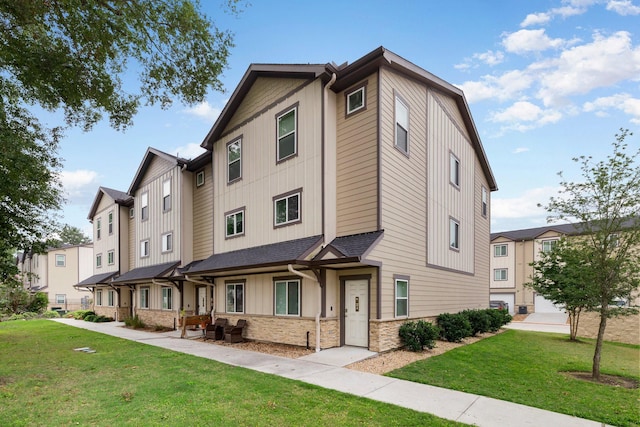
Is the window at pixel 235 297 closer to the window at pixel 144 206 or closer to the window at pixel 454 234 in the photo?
the window at pixel 454 234

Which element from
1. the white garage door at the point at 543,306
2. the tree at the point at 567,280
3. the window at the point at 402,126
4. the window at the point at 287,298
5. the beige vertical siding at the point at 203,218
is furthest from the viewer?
the white garage door at the point at 543,306

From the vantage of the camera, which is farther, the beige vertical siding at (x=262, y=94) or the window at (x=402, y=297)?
the beige vertical siding at (x=262, y=94)

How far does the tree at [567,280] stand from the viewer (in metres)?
8.72

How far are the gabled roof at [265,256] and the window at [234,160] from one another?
10.8 feet

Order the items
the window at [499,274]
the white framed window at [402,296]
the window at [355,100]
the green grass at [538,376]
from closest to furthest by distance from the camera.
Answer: the green grass at [538,376], the white framed window at [402,296], the window at [355,100], the window at [499,274]

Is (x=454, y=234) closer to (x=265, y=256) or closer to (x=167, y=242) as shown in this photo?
(x=265, y=256)

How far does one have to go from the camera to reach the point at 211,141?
57.2 feet

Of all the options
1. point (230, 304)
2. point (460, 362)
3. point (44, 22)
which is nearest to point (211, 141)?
point (230, 304)

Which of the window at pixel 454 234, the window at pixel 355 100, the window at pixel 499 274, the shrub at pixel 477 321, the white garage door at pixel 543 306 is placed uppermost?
the window at pixel 355 100

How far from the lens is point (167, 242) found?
67.9ft

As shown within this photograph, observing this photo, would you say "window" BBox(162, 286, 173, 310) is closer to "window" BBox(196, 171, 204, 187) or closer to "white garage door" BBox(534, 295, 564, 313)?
"window" BBox(196, 171, 204, 187)

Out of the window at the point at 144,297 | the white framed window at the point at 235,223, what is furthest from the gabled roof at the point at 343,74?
the window at the point at 144,297

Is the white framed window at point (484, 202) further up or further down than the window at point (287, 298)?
further up

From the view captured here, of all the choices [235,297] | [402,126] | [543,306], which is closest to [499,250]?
[543,306]
